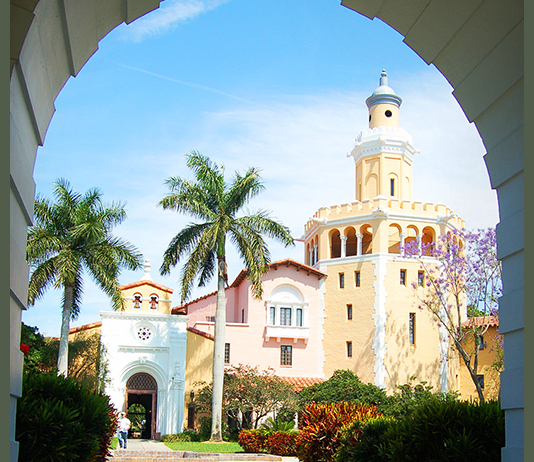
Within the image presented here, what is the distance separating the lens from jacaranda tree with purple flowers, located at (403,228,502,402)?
35.2 metres

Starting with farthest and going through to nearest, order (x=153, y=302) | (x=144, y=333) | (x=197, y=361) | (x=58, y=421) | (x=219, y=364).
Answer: (x=153, y=302), (x=197, y=361), (x=144, y=333), (x=219, y=364), (x=58, y=421)

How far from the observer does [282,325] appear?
135 feet

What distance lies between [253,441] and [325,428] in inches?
421

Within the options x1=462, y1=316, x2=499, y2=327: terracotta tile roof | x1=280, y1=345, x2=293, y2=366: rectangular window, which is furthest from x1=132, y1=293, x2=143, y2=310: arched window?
x1=462, y1=316, x2=499, y2=327: terracotta tile roof

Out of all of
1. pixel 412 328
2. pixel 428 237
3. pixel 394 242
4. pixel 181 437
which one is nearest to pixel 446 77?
pixel 181 437

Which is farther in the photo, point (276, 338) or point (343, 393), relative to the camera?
point (276, 338)

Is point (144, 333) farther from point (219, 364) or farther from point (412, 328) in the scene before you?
point (412, 328)

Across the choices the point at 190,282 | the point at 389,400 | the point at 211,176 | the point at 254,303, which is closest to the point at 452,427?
the point at 190,282

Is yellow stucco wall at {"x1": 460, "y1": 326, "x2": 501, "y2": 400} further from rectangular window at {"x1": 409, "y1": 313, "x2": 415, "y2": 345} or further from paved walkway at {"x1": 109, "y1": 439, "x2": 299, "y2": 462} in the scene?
paved walkway at {"x1": 109, "y1": 439, "x2": 299, "y2": 462}

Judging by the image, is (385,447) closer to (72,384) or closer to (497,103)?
(72,384)

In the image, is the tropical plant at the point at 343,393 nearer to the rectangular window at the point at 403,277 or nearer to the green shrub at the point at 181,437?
the green shrub at the point at 181,437

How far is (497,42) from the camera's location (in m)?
5.49

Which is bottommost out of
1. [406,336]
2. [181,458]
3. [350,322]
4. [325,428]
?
[181,458]

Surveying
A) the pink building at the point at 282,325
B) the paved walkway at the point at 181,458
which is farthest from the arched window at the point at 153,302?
the paved walkway at the point at 181,458
